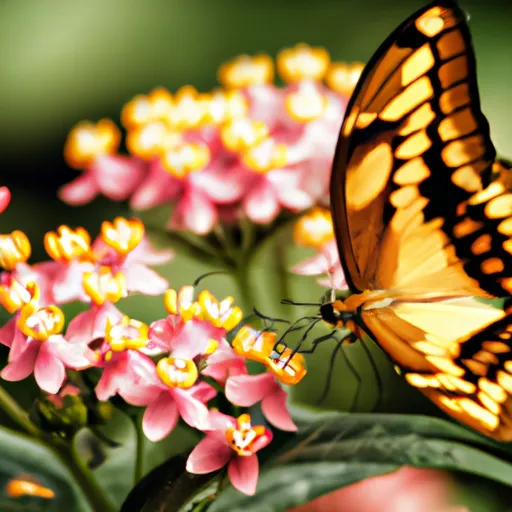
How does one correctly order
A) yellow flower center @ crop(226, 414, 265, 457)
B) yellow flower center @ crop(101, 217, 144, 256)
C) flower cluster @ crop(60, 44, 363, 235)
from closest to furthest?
yellow flower center @ crop(226, 414, 265, 457) → yellow flower center @ crop(101, 217, 144, 256) → flower cluster @ crop(60, 44, 363, 235)

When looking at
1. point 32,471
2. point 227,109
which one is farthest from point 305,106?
point 32,471

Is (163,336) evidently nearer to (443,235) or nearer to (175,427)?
(175,427)

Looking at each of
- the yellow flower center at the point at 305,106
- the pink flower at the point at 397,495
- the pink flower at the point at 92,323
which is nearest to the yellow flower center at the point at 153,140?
the yellow flower center at the point at 305,106

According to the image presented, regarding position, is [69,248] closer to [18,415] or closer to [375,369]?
[18,415]

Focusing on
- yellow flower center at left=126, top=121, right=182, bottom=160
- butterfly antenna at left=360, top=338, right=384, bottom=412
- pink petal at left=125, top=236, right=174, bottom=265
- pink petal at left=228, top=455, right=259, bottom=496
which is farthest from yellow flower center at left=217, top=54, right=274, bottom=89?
pink petal at left=228, top=455, right=259, bottom=496

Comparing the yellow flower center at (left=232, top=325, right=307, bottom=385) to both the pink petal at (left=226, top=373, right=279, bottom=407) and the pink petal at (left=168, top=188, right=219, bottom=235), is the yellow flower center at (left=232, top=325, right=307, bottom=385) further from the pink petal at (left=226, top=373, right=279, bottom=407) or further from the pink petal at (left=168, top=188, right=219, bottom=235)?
the pink petal at (left=168, top=188, right=219, bottom=235)

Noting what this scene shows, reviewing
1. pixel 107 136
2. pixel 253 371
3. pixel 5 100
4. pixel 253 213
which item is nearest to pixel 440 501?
pixel 253 371
